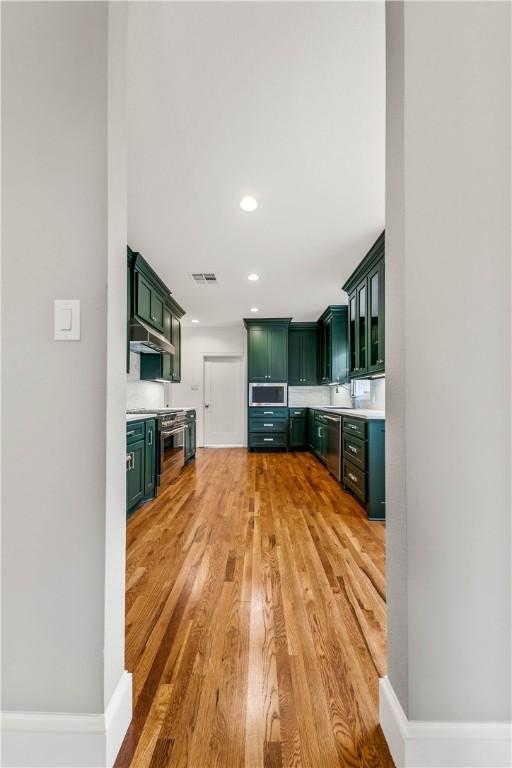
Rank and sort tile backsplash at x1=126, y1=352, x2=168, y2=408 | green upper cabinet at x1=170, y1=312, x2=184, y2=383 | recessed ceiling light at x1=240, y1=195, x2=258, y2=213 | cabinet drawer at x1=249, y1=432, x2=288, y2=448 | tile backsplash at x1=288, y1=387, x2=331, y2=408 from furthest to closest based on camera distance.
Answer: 1. tile backsplash at x1=288, y1=387, x2=331, y2=408
2. cabinet drawer at x1=249, y1=432, x2=288, y2=448
3. green upper cabinet at x1=170, y1=312, x2=184, y2=383
4. tile backsplash at x1=126, y1=352, x2=168, y2=408
5. recessed ceiling light at x1=240, y1=195, x2=258, y2=213

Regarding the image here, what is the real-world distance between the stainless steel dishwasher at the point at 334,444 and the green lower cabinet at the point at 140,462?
6.87 feet

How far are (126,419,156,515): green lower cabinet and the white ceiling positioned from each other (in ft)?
5.91

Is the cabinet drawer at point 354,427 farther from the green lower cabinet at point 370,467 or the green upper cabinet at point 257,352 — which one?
the green upper cabinet at point 257,352

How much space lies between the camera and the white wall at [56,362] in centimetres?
94

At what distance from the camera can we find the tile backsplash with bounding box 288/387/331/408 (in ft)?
24.0

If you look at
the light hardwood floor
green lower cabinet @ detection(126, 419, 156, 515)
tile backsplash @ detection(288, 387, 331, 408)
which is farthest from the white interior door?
the light hardwood floor

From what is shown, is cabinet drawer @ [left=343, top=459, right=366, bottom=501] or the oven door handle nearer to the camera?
cabinet drawer @ [left=343, top=459, right=366, bottom=501]

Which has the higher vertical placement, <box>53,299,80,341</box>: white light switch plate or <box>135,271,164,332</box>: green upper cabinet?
<box>135,271,164,332</box>: green upper cabinet

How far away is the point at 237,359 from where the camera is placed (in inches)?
304

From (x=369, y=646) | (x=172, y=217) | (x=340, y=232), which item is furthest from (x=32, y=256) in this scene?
(x=340, y=232)

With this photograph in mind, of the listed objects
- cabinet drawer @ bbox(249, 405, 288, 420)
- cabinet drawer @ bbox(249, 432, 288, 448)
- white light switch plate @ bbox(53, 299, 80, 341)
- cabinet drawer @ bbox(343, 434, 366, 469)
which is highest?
white light switch plate @ bbox(53, 299, 80, 341)

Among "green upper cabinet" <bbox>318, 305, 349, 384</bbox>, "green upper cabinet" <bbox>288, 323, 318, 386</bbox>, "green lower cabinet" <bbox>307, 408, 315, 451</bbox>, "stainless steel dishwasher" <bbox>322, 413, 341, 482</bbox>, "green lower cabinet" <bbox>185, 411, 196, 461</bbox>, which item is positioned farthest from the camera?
"green upper cabinet" <bbox>288, 323, 318, 386</bbox>

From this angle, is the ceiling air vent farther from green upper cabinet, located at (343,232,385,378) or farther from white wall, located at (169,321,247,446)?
white wall, located at (169,321,247,446)

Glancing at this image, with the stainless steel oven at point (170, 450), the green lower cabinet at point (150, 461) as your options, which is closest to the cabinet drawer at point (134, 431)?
the green lower cabinet at point (150, 461)
